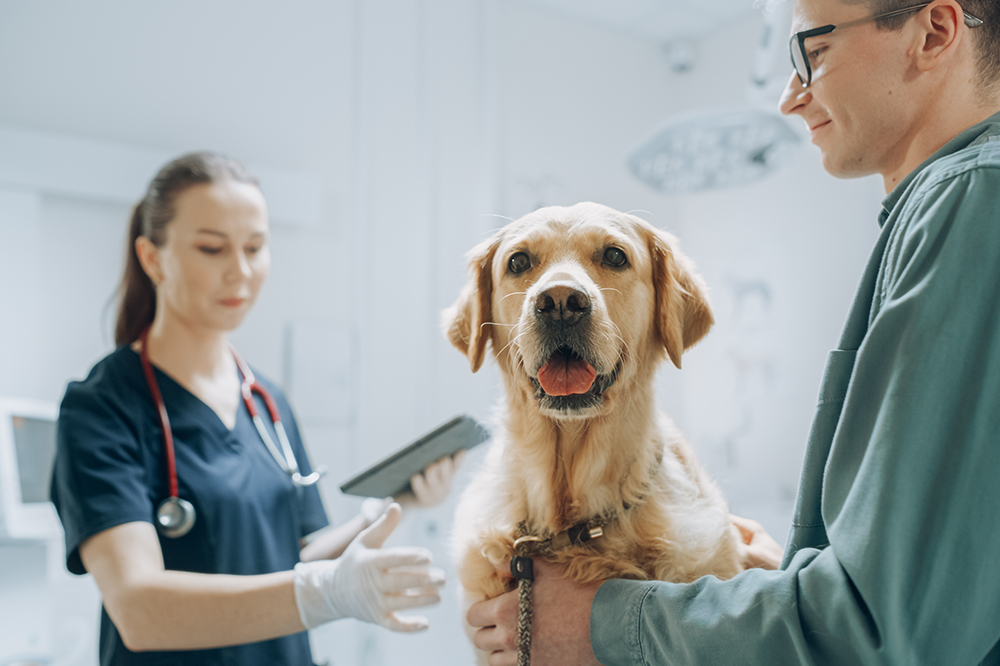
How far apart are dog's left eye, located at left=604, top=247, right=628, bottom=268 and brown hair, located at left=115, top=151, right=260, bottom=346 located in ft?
3.24

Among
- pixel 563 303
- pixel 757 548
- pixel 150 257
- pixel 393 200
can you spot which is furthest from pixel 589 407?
pixel 393 200

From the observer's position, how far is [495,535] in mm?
1041

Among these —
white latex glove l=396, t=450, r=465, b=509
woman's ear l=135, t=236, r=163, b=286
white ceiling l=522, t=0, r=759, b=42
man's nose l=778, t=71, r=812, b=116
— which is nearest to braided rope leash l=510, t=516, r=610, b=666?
white latex glove l=396, t=450, r=465, b=509

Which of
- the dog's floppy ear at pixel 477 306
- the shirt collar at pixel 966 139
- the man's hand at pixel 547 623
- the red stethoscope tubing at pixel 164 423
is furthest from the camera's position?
the red stethoscope tubing at pixel 164 423

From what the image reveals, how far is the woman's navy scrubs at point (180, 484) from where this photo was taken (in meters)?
1.23

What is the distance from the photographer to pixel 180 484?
1.36 m

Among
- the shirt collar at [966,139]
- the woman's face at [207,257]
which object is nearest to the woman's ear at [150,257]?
the woman's face at [207,257]

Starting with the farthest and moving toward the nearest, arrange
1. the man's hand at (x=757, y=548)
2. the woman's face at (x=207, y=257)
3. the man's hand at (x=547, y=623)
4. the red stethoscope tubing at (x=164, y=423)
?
the woman's face at (x=207, y=257) < the red stethoscope tubing at (x=164, y=423) < the man's hand at (x=757, y=548) < the man's hand at (x=547, y=623)

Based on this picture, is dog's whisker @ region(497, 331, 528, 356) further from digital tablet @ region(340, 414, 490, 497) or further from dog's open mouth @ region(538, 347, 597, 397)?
digital tablet @ region(340, 414, 490, 497)

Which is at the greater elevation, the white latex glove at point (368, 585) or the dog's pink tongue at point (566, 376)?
the dog's pink tongue at point (566, 376)

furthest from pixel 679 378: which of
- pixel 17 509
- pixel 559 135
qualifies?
pixel 17 509

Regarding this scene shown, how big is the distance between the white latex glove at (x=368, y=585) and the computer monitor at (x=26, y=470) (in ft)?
3.15

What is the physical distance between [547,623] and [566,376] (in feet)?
1.18

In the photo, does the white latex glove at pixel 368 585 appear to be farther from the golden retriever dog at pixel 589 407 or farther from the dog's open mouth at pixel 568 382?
the dog's open mouth at pixel 568 382
